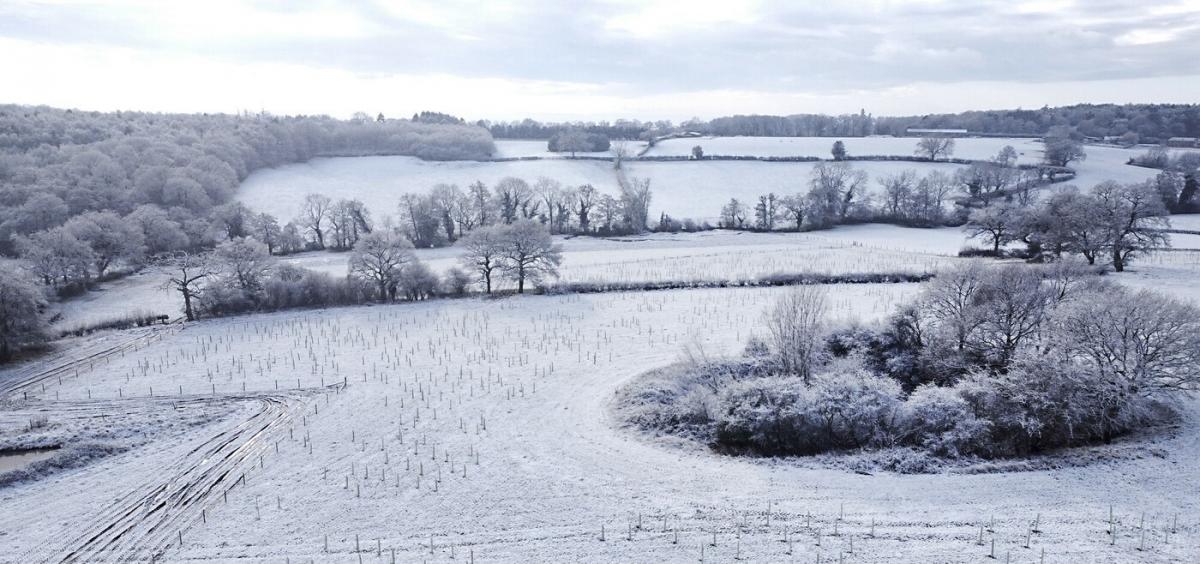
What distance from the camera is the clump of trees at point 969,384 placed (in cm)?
2220

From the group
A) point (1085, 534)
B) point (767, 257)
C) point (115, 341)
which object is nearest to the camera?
point (1085, 534)

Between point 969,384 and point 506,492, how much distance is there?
16950 millimetres

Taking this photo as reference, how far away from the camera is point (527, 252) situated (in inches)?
1875

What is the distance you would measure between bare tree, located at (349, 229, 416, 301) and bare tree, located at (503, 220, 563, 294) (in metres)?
7.47

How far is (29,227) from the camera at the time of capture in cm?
5884

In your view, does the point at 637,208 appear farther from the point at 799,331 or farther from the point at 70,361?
the point at 70,361

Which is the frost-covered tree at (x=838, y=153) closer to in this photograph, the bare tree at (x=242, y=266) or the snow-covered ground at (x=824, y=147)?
the snow-covered ground at (x=824, y=147)

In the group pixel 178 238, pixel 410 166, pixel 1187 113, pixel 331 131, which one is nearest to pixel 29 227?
pixel 178 238

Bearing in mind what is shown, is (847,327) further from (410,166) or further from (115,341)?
(410,166)

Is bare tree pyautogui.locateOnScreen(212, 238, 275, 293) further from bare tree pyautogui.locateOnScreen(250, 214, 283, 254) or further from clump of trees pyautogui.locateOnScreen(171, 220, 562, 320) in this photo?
bare tree pyautogui.locateOnScreen(250, 214, 283, 254)

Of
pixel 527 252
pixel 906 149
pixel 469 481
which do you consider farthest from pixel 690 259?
pixel 906 149

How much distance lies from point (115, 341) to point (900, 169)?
9855cm

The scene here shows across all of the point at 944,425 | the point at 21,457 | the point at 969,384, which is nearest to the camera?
the point at 944,425

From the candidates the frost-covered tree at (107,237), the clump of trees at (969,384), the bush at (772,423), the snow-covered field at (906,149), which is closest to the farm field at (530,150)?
the snow-covered field at (906,149)
